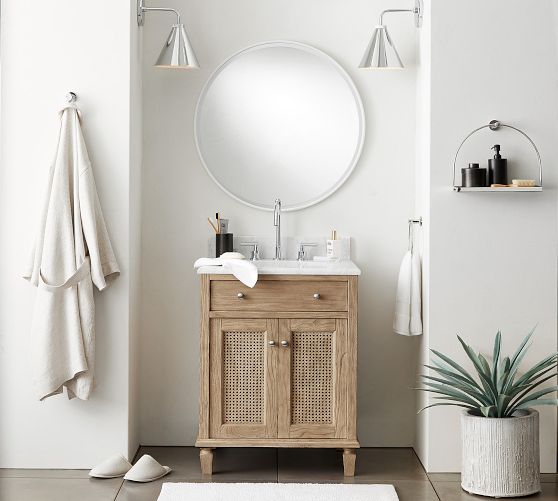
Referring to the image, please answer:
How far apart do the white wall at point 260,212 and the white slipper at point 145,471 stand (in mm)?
462

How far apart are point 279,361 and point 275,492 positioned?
52 centimetres

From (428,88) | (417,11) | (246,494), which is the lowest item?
(246,494)

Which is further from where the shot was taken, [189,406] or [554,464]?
[189,406]

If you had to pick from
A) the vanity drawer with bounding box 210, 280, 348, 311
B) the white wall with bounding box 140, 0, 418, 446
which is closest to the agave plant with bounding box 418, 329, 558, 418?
the vanity drawer with bounding box 210, 280, 348, 311

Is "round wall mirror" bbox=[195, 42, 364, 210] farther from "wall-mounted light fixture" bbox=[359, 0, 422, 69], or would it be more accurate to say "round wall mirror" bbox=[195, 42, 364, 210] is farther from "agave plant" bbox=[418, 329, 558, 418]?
"agave plant" bbox=[418, 329, 558, 418]

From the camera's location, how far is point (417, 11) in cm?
364

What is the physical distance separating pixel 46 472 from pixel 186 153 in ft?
5.14

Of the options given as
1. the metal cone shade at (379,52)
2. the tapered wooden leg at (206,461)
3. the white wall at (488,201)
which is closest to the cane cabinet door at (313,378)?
the tapered wooden leg at (206,461)

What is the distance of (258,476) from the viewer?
3.42m

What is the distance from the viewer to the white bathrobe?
3.32 m

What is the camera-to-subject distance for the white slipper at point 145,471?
3.33 m

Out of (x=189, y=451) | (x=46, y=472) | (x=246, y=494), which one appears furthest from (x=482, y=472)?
(x=46, y=472)

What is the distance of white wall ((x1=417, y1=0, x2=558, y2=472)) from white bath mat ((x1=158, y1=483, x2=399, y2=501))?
1.28 ft

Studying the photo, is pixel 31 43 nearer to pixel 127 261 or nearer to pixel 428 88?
pixel 127 261
